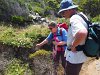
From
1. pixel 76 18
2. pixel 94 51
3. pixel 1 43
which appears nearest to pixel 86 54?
pixel 94 51

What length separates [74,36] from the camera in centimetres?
470

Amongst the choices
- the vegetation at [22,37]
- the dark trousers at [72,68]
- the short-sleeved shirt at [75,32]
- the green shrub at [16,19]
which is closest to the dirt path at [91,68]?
the vegetation at [22,37]

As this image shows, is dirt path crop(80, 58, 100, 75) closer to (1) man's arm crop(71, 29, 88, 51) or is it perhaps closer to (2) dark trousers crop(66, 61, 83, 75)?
(2) dark trousers crop(66, 61, 83, 75)

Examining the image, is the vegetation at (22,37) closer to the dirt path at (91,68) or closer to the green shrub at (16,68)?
the green shrub at (16,68)

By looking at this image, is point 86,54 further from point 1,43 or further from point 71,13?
point 1,43

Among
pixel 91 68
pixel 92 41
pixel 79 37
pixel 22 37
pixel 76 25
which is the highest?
pixel 76 25

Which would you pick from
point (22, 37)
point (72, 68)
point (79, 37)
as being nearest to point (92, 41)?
point (79, 37)

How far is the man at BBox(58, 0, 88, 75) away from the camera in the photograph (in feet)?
15.3

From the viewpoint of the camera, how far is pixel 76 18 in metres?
4.77

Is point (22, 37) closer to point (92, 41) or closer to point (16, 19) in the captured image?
point (16, 19)

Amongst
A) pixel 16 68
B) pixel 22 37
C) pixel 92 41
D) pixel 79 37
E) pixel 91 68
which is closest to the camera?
pixel 79 37

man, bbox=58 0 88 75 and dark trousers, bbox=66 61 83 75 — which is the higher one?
man, bbox=58 0 88 75

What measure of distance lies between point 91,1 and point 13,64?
12228 millimetres

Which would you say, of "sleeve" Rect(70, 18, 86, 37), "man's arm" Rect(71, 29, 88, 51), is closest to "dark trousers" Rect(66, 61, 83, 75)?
"man's arm" Rect(71, 29, 88, 51)
